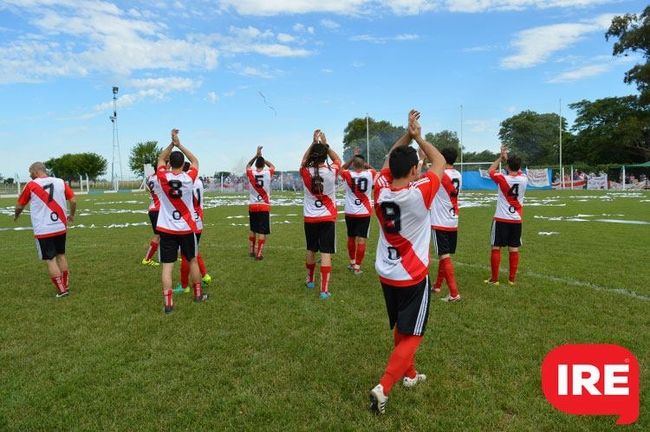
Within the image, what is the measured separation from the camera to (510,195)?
7715mm

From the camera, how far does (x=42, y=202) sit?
7695mm

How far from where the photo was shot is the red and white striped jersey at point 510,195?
301 inches

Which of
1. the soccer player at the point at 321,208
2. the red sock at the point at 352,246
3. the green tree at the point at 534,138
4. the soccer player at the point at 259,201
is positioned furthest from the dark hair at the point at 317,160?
the green tree at the point at 534,138

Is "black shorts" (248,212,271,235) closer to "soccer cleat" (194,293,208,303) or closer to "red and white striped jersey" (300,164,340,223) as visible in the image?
"red and white striped jersey" (300,164,340,223)

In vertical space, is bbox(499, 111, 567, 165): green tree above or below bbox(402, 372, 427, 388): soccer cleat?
above

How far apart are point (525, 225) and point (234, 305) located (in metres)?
12.7

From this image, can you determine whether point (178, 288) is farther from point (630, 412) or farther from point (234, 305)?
point (630, 412)

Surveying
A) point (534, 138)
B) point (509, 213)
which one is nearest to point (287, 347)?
point (509, 213)

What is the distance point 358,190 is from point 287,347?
404cm

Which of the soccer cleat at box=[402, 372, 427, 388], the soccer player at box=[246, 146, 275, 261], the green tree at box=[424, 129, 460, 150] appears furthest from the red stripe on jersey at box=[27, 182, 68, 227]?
the green tree at box=[424, 129, 460, 150]

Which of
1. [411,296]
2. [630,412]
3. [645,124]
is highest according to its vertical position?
[645,124]

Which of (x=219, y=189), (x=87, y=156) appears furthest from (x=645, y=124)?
(x=87, y=156)

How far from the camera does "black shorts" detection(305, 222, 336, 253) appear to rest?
7590mm

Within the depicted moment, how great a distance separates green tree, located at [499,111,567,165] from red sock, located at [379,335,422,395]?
7616cm
